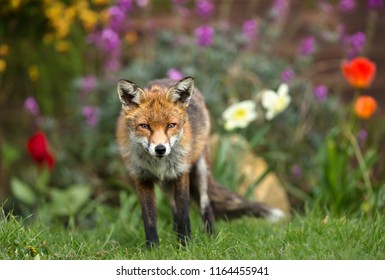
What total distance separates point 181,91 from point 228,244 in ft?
3.76

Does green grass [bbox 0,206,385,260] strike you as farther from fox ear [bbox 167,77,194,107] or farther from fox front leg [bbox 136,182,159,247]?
fox ear [bbox 167,77,194,107]

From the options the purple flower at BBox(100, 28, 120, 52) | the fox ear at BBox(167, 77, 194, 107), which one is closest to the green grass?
the fox ear at BBox(167, 77, 194, 107)


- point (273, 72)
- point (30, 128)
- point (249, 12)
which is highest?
point (249, 12)

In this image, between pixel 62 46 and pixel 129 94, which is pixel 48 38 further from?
pixel 129 94

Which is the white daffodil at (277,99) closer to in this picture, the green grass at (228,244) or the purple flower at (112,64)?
the green grass at (228,244)

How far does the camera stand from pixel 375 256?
4414mm

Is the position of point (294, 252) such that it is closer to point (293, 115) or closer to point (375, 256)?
point (375, 256)

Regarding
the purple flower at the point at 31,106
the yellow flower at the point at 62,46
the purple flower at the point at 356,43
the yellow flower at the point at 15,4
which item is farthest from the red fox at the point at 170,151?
the yellow flower at the point at 62,46

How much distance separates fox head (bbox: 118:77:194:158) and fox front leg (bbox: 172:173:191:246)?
1.64ft

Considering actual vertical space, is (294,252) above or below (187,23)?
below

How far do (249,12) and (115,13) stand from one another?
7.35ft

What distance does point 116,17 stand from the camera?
28.6 ft
